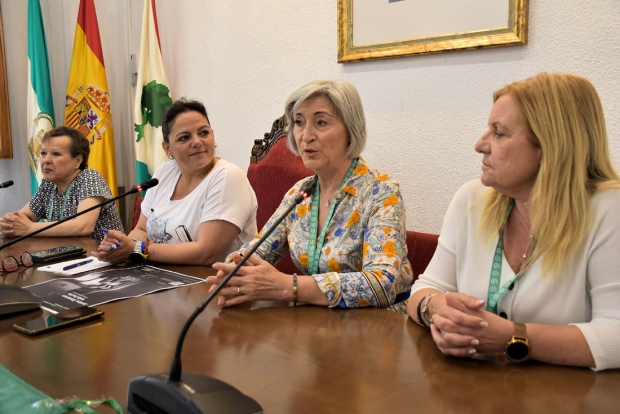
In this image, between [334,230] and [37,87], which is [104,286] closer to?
[334,230]

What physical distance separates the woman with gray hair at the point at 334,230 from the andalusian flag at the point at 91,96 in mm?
2423

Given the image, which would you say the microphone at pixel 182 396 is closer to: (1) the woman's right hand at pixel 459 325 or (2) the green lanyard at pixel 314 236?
(1) the woman's right hand at pixel 459 325

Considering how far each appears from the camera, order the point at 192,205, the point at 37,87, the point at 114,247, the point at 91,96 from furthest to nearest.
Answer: the point at 37,87
the point at 91,96
the point at 192,205
the point at 114,247

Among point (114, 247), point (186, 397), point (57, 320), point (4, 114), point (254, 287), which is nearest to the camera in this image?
point (186, 397)

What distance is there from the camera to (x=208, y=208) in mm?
2121

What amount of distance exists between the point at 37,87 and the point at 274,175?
2396 mm

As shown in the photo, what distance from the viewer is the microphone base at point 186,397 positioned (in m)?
0.76

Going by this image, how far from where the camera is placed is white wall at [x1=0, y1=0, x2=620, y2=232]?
2.04 metres

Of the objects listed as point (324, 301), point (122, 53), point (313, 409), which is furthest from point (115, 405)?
point (122, 53)

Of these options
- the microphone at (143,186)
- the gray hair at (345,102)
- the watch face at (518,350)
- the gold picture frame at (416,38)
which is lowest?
the watch face at (518,350)

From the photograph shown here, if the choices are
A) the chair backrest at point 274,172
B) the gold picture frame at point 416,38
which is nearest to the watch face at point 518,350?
the gold picture frame at point 416,38

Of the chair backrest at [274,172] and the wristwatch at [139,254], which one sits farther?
the chair backrest at [274,172]

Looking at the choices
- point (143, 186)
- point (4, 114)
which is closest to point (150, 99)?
point (4, 114)

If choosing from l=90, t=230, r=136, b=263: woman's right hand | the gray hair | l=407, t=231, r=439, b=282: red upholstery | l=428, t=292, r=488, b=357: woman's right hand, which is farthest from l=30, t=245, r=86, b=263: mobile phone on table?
l=428, t=292, r=488, b=357: woman's right hand
